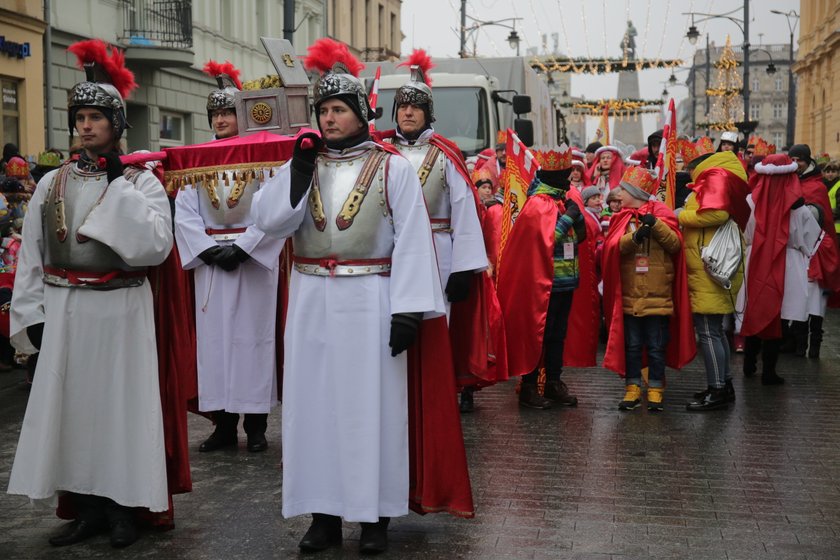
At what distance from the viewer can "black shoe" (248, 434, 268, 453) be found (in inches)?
281

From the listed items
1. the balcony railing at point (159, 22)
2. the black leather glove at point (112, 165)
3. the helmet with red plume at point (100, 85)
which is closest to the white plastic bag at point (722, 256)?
the helmet with red plume at point (100, 85)

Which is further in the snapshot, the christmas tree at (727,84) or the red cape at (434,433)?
the christmas tree at (727,84)

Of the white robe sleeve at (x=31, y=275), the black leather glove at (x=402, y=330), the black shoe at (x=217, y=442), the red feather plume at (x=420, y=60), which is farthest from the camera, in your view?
the red feather plume at (x=420, y=60)

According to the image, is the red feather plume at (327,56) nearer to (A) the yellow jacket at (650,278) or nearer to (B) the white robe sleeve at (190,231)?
(B) the white robe sleeve at (190,231)

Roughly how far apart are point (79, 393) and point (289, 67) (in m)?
2.62

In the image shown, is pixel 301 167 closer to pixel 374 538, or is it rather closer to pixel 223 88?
pixel 374 538

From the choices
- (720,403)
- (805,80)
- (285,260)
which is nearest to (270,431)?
(285,260)

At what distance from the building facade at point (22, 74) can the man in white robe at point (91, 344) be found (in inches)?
542

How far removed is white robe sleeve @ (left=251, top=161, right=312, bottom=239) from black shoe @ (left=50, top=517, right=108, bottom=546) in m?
1.66

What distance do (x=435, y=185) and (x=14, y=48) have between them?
1322 centimetres

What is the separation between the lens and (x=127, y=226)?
5.09m

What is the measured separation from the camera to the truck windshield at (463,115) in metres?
16.4

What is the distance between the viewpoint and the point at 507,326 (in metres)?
8.65

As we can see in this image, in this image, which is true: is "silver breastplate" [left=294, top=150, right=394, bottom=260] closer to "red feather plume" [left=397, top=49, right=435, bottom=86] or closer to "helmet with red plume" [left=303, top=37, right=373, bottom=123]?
"helmet with red plume" [left=303, top=37, right=373, bottom=123]
